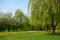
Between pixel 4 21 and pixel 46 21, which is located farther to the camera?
pixel 4 21

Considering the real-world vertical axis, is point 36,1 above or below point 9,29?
above

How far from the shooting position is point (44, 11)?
22719 millimetres

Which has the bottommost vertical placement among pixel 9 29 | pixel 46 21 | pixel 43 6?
pixel 9 29

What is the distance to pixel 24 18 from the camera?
53.4 m

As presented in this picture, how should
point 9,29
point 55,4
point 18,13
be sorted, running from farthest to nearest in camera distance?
point 18,13 < point 9,29 < point 55,4

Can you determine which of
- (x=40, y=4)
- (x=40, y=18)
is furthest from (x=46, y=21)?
(x=40, y=4)

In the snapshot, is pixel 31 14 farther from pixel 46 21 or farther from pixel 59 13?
pixel 59 13

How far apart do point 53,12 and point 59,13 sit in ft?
3.04

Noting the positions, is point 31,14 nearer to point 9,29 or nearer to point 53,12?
point 53,12

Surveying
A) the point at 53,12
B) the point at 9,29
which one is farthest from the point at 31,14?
the point at 9,29

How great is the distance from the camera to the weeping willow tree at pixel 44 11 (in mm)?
22594

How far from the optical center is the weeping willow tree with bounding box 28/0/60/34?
2259 cm

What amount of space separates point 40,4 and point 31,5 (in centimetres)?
136

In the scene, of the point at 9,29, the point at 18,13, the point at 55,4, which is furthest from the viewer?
the point at 18,13
